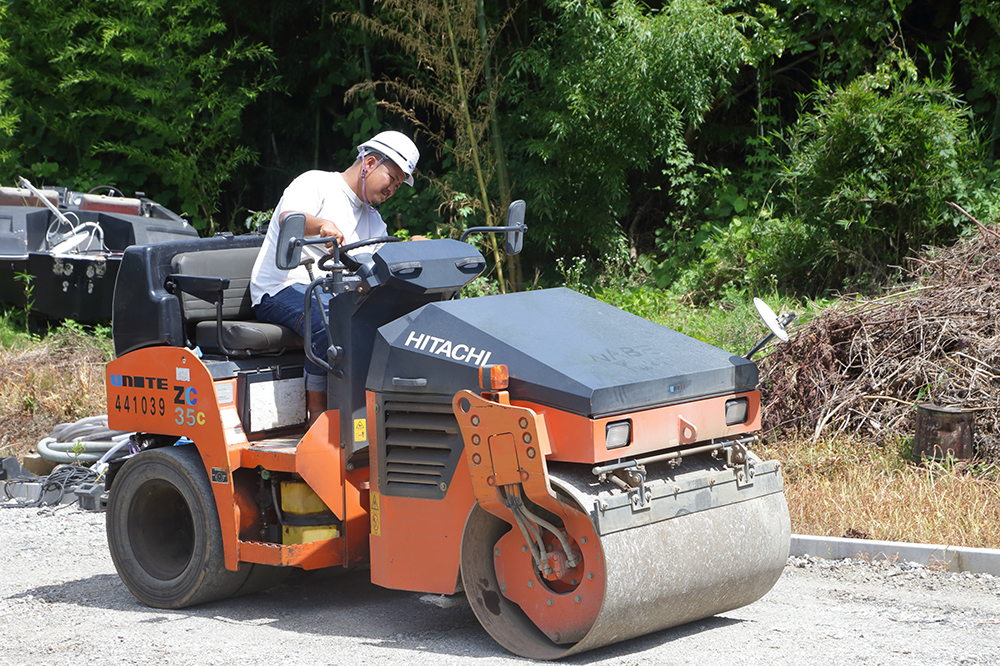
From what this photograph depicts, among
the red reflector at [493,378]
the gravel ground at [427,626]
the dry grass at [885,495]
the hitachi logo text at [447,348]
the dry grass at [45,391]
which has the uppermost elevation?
the hitachi logo text at [447,348]

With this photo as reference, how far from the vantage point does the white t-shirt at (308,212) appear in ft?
17.1

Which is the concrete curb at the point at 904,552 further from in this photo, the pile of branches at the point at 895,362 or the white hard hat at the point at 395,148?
the white hard hat at the point at 395,148

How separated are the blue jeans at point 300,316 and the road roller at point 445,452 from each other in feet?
0.24

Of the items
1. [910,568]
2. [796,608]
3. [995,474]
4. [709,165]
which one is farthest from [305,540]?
[709,165]

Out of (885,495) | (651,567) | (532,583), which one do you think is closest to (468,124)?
(885,495)

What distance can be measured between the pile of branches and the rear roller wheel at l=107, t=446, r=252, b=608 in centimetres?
384

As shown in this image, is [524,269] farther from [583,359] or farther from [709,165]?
[583,359]

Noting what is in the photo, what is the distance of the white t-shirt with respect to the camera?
5223 millimetres

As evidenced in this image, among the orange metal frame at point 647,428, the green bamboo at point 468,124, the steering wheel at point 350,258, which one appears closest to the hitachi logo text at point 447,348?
the orange metal frame at point 647,428

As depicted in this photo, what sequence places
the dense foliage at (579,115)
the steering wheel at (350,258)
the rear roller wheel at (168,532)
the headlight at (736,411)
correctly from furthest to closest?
the dense foliage at (579,115)
the rear roller wheel at (168,532)
the steering wheel at (350,258)
the headlight at (736,411)

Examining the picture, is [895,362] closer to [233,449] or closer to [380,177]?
[380,177]

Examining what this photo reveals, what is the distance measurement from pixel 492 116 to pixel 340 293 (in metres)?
8.17

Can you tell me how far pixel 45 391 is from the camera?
980cm

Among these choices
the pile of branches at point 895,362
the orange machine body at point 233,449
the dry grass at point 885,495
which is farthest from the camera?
the pile of branches at point 895,362
